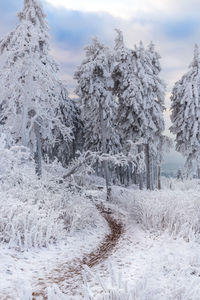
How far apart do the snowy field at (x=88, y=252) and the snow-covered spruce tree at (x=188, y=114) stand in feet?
45.6

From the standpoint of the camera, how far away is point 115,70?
2020 centimetres

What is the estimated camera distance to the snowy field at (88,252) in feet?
10.5

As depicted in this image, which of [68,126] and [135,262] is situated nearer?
[135,262]

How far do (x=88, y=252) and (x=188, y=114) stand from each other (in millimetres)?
A: 17928

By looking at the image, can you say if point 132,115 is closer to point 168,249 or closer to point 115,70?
point 115,70

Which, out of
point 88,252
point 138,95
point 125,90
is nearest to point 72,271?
point 88,252

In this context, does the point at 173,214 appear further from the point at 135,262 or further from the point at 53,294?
the point at 53,294

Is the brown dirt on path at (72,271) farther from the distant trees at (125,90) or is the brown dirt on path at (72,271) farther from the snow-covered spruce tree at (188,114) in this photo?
the snow-covered spruce tree at (188,114)

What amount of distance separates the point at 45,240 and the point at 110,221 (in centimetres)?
504

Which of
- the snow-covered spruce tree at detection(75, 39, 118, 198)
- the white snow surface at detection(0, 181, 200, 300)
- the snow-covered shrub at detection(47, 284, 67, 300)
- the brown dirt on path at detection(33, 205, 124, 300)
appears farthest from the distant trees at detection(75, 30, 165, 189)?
the snow-covered shrub at detection(47, 284, 67, 300)

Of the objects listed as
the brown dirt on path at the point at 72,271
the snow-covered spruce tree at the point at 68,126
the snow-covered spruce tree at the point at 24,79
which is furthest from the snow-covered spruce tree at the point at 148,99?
the brown dirt on path at the point at 72,271

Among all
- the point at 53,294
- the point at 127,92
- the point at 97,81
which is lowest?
the point at 53,294

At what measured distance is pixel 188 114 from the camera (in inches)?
858

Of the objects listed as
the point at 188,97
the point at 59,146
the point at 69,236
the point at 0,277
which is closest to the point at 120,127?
the point at 188,97
